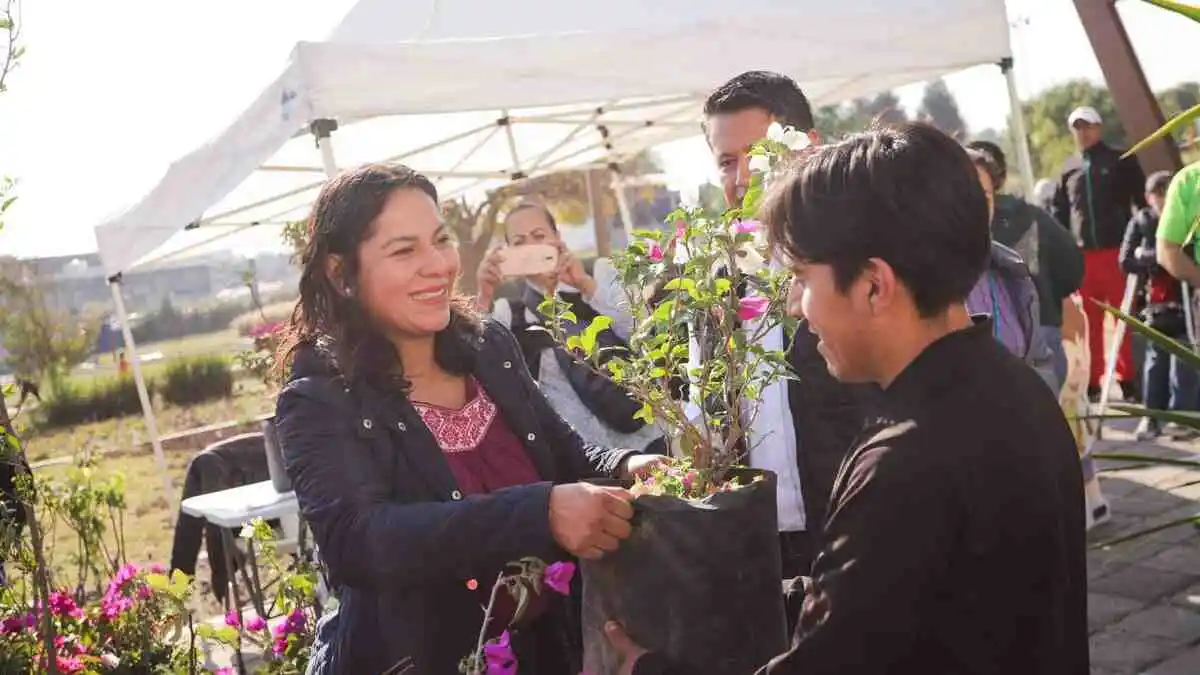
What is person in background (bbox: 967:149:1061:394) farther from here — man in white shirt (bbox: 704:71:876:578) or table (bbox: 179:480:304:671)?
table (bbox: 179:480:304:671)

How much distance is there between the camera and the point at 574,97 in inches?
192

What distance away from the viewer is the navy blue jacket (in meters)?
1.52

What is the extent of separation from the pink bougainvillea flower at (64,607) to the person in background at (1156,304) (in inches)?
225

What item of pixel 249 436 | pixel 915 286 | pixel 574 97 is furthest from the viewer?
pixel 249 436

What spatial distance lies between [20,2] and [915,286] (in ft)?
5.65

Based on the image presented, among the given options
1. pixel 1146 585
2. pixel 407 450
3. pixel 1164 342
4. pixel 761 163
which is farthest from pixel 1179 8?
pixel 1146 585

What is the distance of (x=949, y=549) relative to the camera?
3.59ft

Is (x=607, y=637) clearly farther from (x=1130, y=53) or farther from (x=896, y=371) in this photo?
(x=1130, y=53)

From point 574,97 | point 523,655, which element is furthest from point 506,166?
point 523,655

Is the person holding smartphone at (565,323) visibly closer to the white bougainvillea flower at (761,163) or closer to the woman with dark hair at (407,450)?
the woman with dark hair at (407,450)

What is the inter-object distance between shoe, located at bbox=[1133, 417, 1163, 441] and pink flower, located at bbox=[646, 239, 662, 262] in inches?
235

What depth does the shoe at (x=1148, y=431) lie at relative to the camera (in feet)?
21.6

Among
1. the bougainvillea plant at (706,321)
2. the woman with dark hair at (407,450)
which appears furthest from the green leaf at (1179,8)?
the woman with dark hair at (407,450)

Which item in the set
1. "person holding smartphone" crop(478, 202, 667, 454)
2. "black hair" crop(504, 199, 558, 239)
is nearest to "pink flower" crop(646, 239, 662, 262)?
"person holding smartphone" crop(478, 202, 667, 454)
